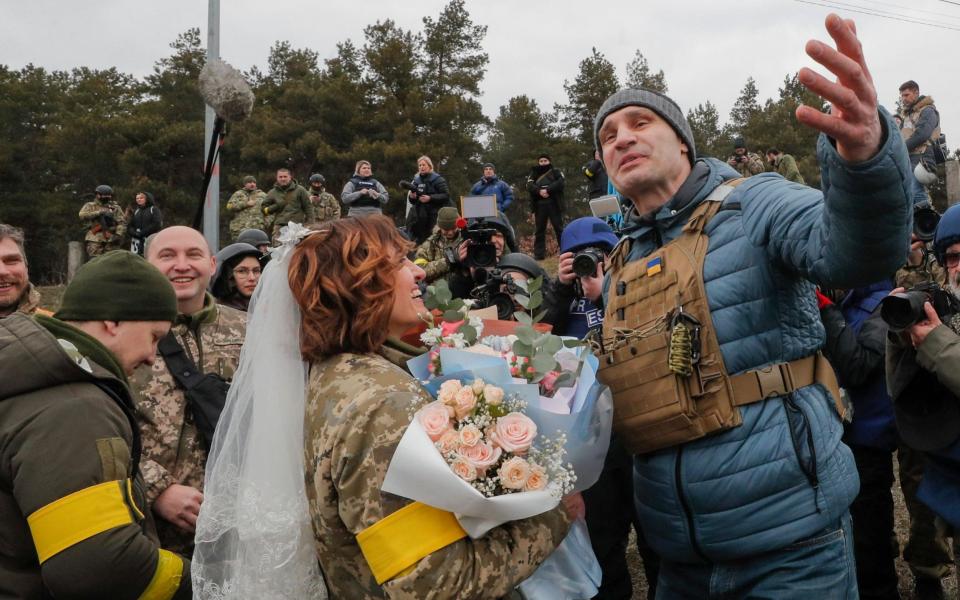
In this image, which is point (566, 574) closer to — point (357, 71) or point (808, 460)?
point (808, 460)

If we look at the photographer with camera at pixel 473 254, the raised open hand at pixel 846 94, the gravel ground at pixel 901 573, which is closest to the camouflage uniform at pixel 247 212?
the photographer with camera at pixel 473 254

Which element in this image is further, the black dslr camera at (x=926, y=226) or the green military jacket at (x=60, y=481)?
the black dslr camera at (x=926, y=226)

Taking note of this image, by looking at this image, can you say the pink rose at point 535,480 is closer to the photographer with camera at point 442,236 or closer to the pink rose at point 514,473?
the pink rose at point 514,473

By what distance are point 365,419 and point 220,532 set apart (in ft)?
2.23

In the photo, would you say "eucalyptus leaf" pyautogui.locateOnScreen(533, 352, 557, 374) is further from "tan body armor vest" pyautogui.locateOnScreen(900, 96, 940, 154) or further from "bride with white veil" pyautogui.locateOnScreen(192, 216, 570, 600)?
"tan body armor vest" pyautogui.locateOnScreen(900, 96, 940, 154)

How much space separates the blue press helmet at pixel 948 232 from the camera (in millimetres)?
3398

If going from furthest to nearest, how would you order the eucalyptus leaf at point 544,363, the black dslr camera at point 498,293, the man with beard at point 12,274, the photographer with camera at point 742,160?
the photographer with camera at point 742,160, the black dslr camera at point 498,293, the man with beard at point 12,274, the eucalyptus leaf at point 544,363

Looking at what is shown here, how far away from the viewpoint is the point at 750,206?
86.4 inches

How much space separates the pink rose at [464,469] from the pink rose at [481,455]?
11mm

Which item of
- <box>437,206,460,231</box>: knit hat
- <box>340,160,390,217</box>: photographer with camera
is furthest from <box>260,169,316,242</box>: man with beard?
<box>437,206,460,231</box>: knit hat

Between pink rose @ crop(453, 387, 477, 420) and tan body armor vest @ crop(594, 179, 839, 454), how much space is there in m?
0.67

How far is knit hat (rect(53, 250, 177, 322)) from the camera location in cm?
236

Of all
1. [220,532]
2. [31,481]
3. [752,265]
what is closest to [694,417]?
[752,265]

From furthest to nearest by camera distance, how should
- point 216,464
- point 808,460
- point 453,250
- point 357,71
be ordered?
point 357,71 < point 453,250 < point 216,464 < point 808,460
